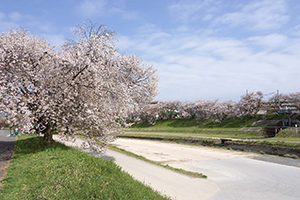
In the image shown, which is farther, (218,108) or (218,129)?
(218,108)

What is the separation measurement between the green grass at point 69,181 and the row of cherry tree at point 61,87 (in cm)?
192

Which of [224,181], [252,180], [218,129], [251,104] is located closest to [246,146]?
[252,180]

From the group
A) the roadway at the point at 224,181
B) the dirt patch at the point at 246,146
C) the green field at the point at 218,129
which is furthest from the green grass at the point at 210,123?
the roadway at the point at 224,181

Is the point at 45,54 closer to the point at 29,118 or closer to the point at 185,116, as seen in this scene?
the point at 29,118

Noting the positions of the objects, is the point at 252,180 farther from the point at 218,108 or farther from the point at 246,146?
the point at 218,108

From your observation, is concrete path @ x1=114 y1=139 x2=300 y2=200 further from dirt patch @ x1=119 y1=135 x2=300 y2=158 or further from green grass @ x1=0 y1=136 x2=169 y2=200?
green grass @ x1=0 y1=136 x2=169 y2=200

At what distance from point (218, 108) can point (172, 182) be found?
152 feet

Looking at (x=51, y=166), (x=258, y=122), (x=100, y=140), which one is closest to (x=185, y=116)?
(x=258, y=122)

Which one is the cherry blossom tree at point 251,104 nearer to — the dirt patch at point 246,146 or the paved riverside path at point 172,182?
the dirt patch at point 246,146

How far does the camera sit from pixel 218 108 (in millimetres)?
53562

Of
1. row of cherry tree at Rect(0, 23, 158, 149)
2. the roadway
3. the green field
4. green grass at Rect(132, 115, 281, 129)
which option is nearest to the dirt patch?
the green field

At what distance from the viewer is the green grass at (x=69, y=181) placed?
245 inches

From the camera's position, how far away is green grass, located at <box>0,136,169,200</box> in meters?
6.23

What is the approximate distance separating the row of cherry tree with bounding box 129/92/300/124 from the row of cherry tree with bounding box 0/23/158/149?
879 inches
